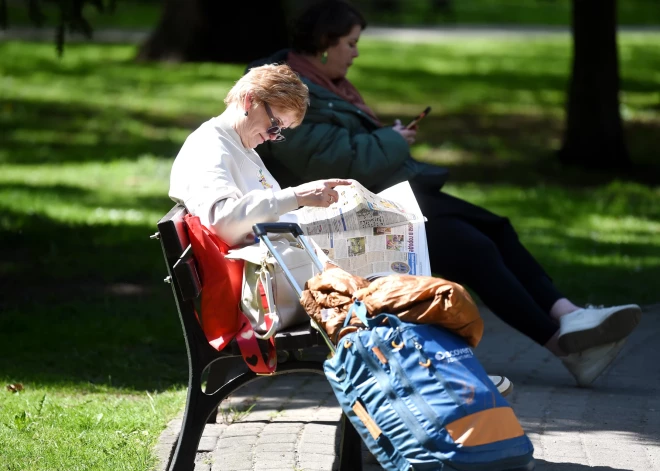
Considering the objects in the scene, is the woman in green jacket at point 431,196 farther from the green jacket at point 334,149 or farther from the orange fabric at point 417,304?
the orange fabric at point 417,304

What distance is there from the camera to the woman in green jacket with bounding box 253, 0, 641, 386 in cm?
480

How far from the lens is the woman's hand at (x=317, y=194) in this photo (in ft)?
11.9

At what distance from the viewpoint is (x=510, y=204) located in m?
10.1

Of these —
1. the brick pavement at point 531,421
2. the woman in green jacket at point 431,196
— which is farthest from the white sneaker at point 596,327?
the brick pavement at point 531,421

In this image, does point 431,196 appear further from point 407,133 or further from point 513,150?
point 513,150

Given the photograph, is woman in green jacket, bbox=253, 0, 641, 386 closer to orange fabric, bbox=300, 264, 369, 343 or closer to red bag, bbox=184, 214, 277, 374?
red bag, bbox=184, 214, 277, 374

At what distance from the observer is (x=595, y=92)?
11711 millimetres

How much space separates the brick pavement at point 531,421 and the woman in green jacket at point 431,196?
25 centimetres

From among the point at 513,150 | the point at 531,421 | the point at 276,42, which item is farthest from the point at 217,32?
the point at 531,421

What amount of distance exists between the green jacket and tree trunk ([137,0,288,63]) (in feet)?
35.8

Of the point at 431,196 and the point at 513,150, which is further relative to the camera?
the point at 513,150

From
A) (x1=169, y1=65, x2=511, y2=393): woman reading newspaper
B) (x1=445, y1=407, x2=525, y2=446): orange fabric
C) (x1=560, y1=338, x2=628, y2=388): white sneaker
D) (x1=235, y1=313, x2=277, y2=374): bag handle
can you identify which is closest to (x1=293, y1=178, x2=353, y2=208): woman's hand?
(x1=169, y1=65, x2=511, y2=393): woman reading newspaper

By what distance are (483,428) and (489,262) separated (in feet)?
6.69

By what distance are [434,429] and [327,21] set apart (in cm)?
268
